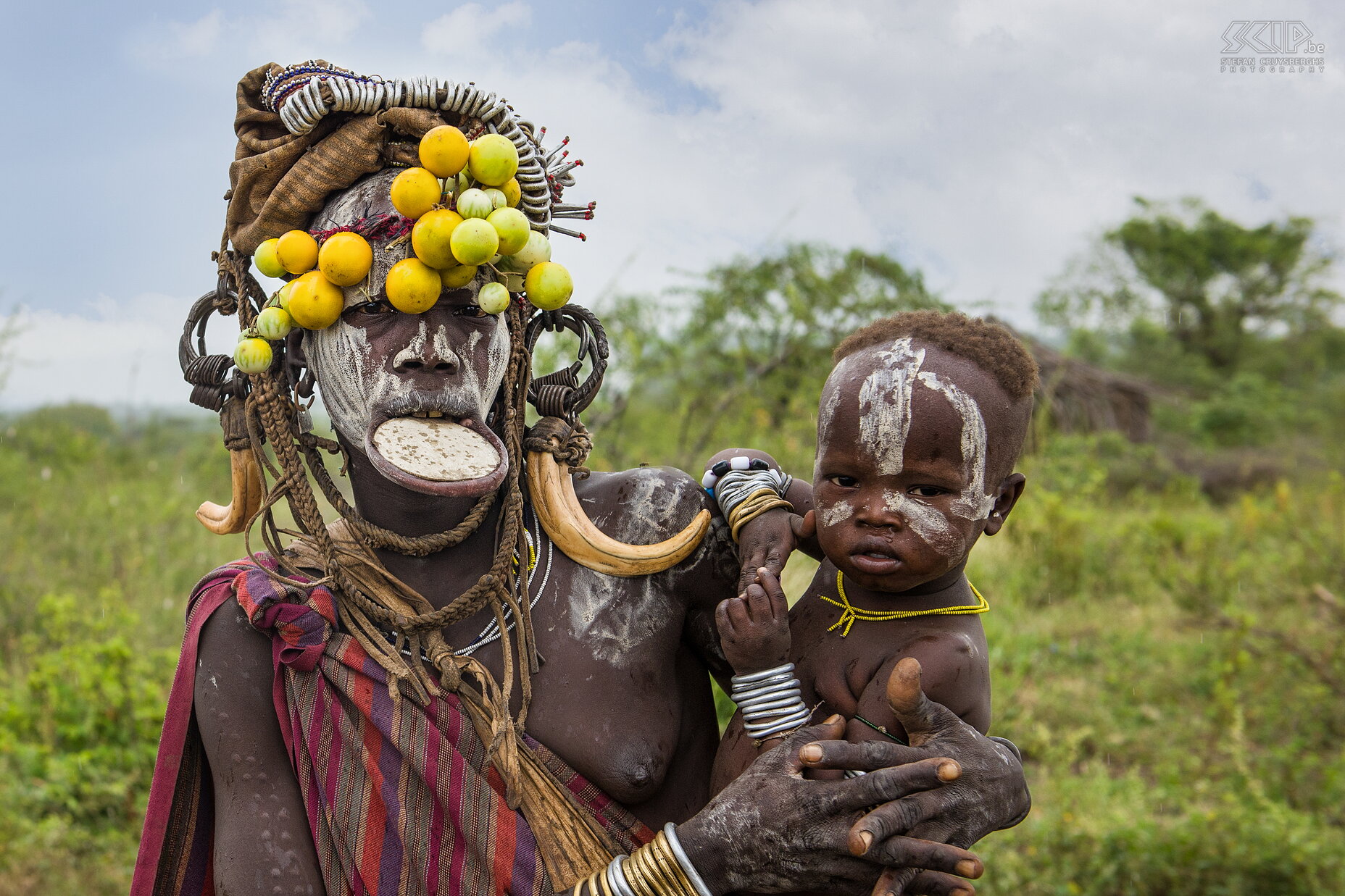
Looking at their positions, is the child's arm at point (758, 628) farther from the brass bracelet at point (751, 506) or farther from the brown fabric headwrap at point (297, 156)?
the brown fabric headwrap at point (297, 156)

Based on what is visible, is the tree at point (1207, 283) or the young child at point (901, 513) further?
the tree at point (1207, 283)

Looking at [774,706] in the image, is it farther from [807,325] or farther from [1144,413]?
[1144,413]

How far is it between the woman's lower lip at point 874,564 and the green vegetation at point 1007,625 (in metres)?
2.67

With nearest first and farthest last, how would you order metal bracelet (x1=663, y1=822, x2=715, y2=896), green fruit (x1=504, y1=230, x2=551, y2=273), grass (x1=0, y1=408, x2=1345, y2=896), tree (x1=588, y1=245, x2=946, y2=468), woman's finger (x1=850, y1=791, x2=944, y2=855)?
woman's finger (x1=850, y1=791, x2=944, y2=855) < metal bracelet (x1=663, y1=822, x2=715, y2=896) < green fruit (x1=504, y1=230, x2=551, y2=273) < grass (x1=0, y1=408, x2=1345, y2=896) < tree (x1=588, y1=245, x2=946, y2=468)

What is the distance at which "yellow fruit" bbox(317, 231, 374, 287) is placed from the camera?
1990 millimetres

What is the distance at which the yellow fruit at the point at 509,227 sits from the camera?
202cm

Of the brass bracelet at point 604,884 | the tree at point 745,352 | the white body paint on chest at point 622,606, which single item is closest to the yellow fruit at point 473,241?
the white body paint on chest at point 622,606

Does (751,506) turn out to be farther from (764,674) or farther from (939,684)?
(939,684)

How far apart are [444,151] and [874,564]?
106 centimetres

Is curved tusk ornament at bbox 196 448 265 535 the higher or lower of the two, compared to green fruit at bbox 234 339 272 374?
lower

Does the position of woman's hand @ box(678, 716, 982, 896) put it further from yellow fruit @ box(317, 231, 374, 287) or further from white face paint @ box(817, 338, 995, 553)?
yellow fruit @ box(317, 231, 374, 287)

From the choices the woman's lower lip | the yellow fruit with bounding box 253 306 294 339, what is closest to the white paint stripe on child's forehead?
the woman's lower lip

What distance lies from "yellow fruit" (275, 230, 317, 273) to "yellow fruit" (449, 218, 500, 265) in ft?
0.97

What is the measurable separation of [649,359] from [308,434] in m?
5.00
